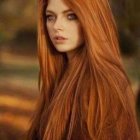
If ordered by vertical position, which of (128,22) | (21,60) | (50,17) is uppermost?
(50,17)

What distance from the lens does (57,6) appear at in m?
1.02

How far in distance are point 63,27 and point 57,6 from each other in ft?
0.19

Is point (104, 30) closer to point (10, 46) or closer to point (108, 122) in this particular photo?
point (108, 122)

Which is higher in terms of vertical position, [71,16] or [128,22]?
[71,16]

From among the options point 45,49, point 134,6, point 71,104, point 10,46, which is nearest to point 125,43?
point 134,6

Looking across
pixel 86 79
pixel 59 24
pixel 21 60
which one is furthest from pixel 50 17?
pixel 21 60

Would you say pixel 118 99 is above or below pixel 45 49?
below

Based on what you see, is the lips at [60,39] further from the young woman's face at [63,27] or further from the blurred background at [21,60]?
the blurred background at [21,60]

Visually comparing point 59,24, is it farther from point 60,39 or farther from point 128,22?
point 128,22

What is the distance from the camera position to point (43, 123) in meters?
1.06

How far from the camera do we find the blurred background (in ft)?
5.83

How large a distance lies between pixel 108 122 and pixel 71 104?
110 mm

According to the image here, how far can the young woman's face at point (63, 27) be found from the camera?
102 centimetres

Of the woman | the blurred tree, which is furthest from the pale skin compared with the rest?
the blurred tree
